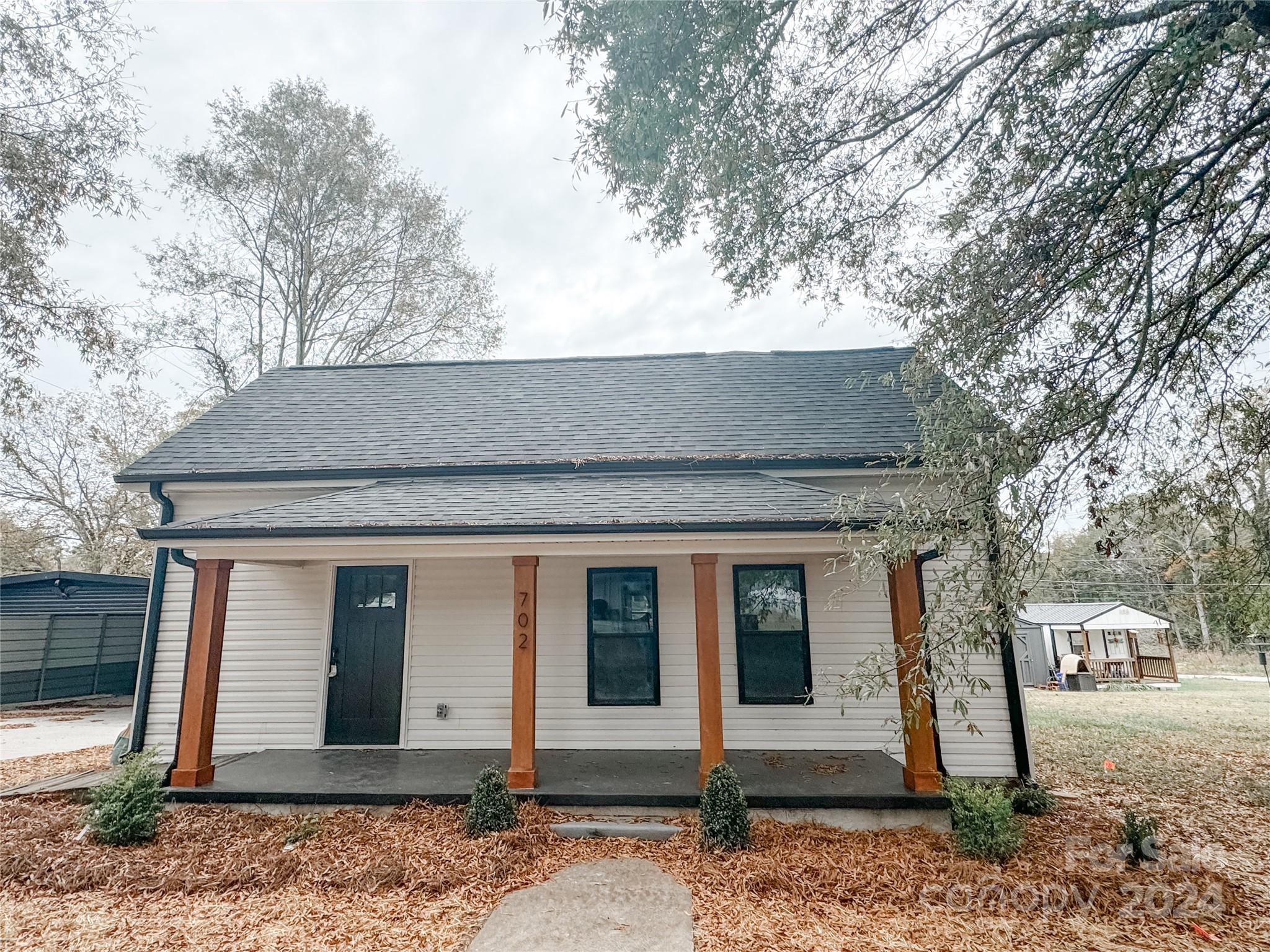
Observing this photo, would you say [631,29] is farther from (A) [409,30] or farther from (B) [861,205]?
(A) [409,30]

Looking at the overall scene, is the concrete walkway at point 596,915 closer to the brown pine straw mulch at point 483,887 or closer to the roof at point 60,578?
the brown pine straw mulch at point 483,887

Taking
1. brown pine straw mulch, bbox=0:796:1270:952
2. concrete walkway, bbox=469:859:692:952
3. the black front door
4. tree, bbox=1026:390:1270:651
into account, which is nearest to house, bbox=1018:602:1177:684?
tree, bbox=1026:390:1270:651

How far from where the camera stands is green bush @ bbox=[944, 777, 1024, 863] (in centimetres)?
447

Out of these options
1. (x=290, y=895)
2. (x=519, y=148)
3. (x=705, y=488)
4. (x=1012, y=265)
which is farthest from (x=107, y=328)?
(x=1012, y=265)

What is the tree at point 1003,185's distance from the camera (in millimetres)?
Result: 3734

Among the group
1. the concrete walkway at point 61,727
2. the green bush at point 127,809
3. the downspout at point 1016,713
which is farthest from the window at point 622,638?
the concrete walkway at point 61,727

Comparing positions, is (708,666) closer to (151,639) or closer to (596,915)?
(596,915)

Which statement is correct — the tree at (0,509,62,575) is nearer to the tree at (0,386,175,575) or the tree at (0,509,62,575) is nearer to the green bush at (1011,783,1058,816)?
the tree at (0,386,175,575)

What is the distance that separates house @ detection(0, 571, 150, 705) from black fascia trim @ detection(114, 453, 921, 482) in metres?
9.78

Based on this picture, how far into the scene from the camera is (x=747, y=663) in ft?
22.2

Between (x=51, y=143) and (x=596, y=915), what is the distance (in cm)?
982

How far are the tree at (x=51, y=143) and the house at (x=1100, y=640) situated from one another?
78.1 feet

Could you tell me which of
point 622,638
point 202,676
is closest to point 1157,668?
point 622,638

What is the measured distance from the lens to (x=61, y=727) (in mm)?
10773
